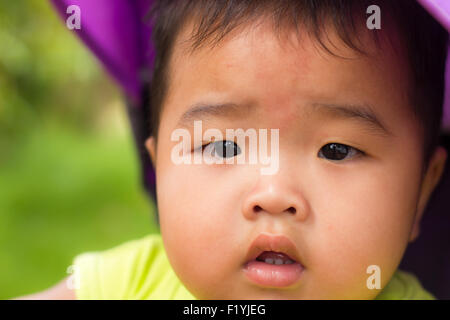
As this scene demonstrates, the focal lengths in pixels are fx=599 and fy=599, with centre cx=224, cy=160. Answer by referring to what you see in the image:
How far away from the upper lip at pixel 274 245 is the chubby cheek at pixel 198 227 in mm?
37

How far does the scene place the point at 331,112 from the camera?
1035mm

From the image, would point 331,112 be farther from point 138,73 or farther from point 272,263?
point 138,73

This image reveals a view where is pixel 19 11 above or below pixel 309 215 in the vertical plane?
above

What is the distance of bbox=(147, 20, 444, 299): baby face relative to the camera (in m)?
1.02

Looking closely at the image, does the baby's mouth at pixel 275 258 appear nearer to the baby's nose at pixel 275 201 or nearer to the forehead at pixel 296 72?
the baby's nose at pixel 275 201

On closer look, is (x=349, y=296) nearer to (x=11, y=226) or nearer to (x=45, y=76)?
(x=11, y=226)

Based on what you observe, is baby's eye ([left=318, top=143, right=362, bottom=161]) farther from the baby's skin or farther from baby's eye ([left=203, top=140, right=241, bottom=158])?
baby's eye ([left=203, top=140, right=241, bottom=158])

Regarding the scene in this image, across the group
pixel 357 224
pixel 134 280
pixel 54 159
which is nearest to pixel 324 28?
pixel 357 224

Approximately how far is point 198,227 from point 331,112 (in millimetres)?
309

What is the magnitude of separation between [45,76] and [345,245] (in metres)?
2.79

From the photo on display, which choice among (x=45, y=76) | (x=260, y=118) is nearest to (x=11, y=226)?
(x=45, y=76)

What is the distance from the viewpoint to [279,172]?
102 centimetres

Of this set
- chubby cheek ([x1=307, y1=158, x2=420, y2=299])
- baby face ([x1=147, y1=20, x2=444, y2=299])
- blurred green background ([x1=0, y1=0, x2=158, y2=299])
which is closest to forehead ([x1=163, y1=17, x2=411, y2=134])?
baby face ([x1=147, y1=20, x2=444, y2=299])

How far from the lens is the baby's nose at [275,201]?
39.2 inches
